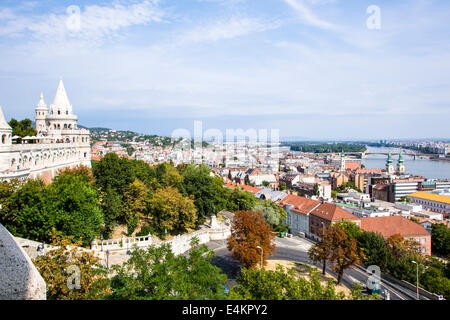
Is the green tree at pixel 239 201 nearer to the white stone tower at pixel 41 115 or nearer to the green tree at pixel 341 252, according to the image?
the green tree at pixel 341 252

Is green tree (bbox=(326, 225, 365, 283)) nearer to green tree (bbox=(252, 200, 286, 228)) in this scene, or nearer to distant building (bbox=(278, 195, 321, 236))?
green tree (bbox=(252, 200, 286, 228))

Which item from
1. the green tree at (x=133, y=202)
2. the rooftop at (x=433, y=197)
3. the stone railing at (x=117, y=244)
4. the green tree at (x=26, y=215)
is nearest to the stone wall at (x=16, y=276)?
the green tree at (x=26, y=215)

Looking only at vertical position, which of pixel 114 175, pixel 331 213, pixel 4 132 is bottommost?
pixel 331 213

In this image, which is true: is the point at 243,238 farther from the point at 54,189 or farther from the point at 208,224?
the point at 54,189

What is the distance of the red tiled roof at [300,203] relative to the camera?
3159 cm

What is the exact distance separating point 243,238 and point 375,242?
9782 millimetres

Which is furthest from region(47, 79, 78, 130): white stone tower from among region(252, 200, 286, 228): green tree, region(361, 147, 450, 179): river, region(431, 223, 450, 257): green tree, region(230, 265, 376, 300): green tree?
region(361, 147, 450, 179): river

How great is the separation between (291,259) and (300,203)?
12.3 metres

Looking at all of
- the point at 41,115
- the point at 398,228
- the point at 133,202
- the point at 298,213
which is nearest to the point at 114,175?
the point at 133,202

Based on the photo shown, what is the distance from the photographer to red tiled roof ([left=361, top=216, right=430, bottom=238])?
27.1 metres

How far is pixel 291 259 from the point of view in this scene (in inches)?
867

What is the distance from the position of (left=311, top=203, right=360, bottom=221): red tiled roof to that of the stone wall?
26.8 m

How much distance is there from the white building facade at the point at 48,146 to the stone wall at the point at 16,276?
17.5m

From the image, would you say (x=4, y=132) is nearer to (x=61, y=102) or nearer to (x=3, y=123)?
(x=3, y=123)
